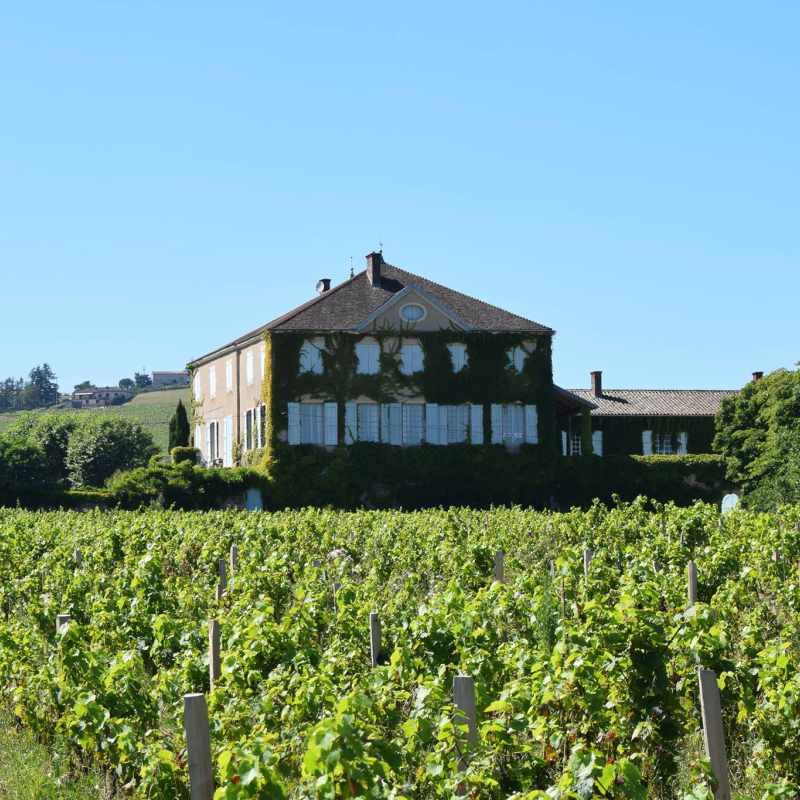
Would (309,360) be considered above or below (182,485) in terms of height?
above

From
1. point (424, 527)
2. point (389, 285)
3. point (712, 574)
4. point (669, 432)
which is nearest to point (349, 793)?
point (712, 574)

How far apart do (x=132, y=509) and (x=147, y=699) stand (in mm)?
25189

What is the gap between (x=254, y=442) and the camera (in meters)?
35.6

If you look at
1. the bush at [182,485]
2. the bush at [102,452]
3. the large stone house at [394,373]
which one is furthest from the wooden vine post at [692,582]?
the bush at [102,452]

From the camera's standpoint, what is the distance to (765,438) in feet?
116

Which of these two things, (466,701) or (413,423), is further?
(413,423)

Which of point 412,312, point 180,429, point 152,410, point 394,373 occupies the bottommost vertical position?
point 180,429

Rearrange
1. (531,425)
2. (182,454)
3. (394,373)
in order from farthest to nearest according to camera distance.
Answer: (182,454) < (531,425) < (394,373)

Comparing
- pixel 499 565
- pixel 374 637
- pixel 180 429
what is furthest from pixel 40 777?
pixel 180 429

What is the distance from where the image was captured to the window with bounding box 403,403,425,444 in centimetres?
3475

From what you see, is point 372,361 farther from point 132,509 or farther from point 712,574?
point 712,574

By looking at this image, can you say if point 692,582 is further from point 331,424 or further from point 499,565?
point 331,424

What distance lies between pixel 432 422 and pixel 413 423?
24.9 inches

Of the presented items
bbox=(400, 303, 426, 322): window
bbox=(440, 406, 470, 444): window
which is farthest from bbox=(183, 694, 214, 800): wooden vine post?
bbox=(400, 303, 426, 322): window
